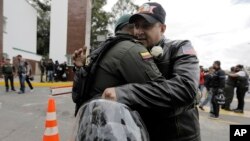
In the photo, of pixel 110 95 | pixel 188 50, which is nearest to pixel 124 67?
pixel 110 95

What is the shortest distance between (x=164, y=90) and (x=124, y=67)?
0.24 metres

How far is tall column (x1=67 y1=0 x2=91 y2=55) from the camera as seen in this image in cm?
1966

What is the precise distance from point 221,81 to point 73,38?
47.8 ft

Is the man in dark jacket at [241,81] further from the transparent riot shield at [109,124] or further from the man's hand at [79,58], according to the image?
the transparent riot shield at [109,124]

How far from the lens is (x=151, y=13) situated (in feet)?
4.91

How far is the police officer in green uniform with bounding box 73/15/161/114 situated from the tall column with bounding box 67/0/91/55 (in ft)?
60.9

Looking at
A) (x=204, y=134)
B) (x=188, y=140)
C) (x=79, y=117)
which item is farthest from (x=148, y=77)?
(x=204, y=134)

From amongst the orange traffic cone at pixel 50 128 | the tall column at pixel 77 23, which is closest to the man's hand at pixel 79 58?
the orange traffic cone at pixel 50 128

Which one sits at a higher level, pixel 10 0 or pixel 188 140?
pixel 10 0

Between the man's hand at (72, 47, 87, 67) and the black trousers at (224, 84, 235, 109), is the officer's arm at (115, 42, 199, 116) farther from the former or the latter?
the black trousers at (224, 84, 235, 109)

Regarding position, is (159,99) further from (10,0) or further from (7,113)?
(10,0)

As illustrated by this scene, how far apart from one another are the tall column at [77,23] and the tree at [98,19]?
50.0 ft

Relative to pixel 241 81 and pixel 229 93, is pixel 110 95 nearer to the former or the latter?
pixel 241 81

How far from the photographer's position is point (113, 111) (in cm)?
118
